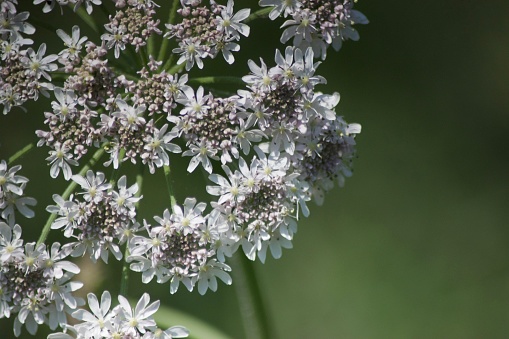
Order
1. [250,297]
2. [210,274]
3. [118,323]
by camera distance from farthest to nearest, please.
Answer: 1. [250,297]
2. [210,274]
3. [118,323]

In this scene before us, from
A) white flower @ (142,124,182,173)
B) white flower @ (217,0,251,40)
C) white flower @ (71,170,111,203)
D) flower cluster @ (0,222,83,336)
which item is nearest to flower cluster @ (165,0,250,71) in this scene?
white flower @ (217,0,251,40)

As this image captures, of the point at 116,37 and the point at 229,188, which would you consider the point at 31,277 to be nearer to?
the point at 229,188

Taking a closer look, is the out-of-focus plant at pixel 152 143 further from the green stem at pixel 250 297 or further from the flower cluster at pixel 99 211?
the green stem at pixel 250 297

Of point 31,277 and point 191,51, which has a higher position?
point 191,51

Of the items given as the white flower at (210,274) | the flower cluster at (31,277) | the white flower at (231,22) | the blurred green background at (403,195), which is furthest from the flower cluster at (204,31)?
the blurred green background at (403,195)

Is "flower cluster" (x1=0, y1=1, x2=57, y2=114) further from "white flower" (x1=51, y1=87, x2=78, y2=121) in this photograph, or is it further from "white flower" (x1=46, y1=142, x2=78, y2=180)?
"white flower" (x1=46, y1=142, x2=78, y2=180)

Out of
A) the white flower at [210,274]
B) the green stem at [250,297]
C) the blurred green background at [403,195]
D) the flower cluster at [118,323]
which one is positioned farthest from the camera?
the blurred green background at [403,195]

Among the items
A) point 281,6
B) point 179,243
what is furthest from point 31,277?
point 281,6
